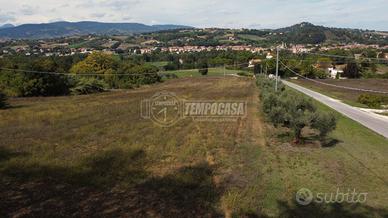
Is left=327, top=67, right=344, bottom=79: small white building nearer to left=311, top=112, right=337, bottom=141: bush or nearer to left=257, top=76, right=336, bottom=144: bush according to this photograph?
left=257, top=76, right=336, bottom=144: bush

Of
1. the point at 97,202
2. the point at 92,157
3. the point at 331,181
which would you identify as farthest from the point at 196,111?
the point at 97,202

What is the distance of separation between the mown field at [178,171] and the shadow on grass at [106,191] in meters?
0.03

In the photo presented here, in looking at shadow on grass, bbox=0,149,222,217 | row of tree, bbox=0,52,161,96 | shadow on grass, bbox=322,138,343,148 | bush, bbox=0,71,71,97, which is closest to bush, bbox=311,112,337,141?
shadow on grass, bbox=322,138,343,148

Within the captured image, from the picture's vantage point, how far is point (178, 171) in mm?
16188

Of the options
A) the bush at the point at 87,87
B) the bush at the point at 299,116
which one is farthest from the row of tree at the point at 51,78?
the bush at the point at 299,116

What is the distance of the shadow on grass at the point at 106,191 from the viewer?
11.7 m

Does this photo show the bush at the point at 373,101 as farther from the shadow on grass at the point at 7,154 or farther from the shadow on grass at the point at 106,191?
the shadow on grass at the point at 7,154

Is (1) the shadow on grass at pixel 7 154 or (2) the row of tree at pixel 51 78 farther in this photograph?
(2) the row of tree at pixel 51 78

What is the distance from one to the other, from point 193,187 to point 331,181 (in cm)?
588

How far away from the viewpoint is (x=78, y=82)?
2552 inches

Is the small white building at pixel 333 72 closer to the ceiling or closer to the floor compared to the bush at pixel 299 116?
closer to the floor

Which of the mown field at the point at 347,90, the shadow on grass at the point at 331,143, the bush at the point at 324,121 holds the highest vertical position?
the bush at the point at 324,121

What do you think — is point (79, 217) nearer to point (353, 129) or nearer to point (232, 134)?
point (232, 134)

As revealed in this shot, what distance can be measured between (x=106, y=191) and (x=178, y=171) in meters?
3.79
